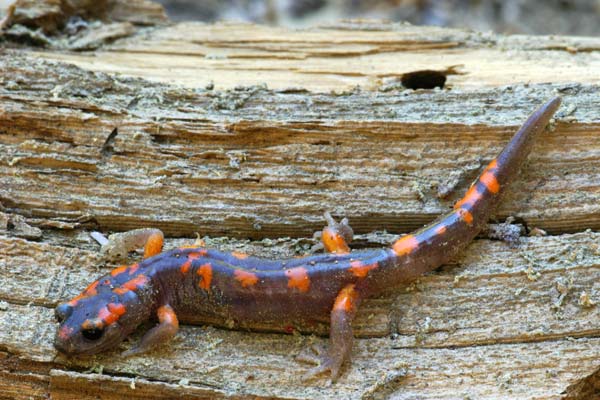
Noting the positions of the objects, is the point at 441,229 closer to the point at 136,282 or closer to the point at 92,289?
the point at 136,282

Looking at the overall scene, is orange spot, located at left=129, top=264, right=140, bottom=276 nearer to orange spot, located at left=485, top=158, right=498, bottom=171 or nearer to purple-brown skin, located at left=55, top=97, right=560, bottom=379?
purple-brown skin, located at left=55, top=97, right=560, bottom=379

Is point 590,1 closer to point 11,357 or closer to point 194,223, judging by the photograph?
point 194,223

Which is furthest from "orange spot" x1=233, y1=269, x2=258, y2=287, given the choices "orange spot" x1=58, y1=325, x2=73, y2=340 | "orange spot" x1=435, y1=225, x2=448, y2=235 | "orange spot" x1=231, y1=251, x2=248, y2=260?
"orange spot" x1=435, y1=225, x2=448, y2=235

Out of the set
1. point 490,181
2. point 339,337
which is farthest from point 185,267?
point 490,181

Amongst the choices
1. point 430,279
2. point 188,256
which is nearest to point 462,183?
point 430,279

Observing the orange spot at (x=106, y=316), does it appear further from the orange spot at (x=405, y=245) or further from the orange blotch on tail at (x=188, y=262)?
the orange spot at (x=405, y=245)

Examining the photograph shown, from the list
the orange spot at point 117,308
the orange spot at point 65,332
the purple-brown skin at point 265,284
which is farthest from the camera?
the purple-brown skin at point 265,284

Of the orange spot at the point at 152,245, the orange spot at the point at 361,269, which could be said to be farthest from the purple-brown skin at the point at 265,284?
the orange spot at the point at 152,245
